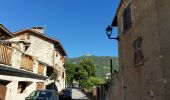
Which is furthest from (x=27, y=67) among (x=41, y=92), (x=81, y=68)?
(x=81, y=68)

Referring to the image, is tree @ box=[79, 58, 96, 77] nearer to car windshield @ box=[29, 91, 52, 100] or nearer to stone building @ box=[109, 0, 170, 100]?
car windshield @ box=[29, 91, 52, 100]

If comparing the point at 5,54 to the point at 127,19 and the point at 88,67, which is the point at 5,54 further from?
the point at 88,67

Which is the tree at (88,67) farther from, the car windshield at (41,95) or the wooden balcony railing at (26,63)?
the car windshield at (41,95)

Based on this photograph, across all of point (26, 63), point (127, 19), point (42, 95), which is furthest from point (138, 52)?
point (26, 63)

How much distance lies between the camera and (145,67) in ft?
32.6

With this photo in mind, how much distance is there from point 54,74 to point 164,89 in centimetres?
2573

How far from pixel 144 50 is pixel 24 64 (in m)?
10.4

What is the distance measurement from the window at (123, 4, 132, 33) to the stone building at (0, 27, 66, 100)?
684 centimetres

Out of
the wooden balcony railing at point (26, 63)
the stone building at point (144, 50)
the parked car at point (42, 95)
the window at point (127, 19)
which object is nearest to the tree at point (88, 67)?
the wooden balcony railing at point (26, 63)

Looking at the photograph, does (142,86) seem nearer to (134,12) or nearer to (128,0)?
(134,12)

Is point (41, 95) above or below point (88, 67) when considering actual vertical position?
below

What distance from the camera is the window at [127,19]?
12.5m

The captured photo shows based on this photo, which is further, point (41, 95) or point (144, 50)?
point (41, 95)

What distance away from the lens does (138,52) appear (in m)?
10.9
